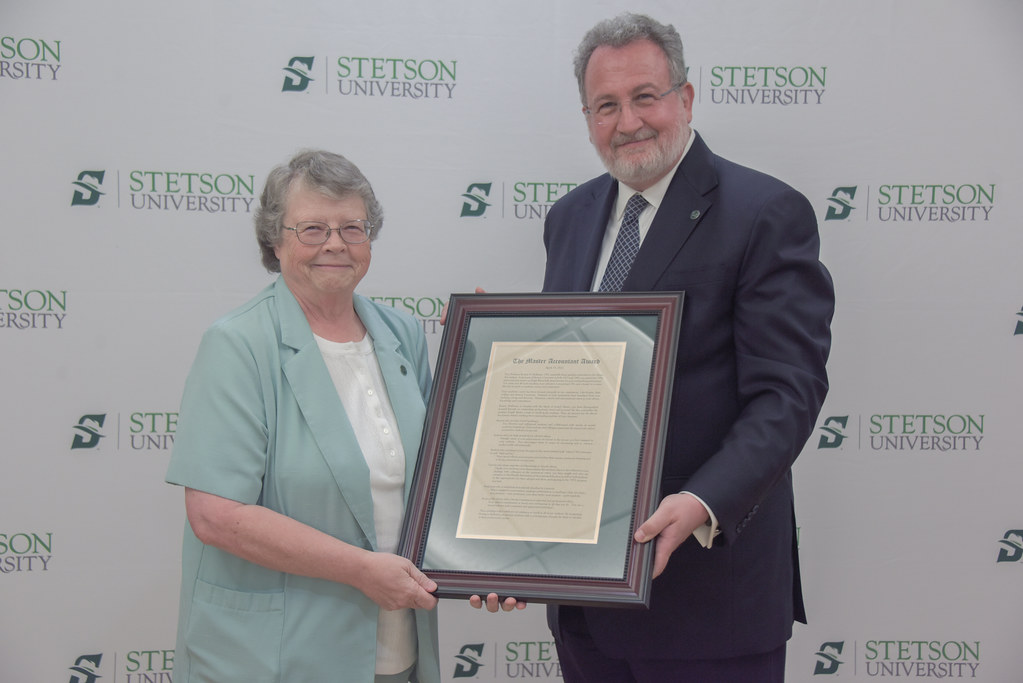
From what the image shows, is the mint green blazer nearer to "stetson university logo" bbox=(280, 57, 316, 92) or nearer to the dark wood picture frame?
the dark wood picture frame

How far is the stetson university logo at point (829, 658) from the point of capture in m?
3.16

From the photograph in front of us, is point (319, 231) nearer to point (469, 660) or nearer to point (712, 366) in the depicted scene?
point (712, 366)

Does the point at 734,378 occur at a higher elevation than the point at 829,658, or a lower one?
higher

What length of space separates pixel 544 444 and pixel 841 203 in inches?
75.6

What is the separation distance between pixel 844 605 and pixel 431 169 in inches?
91.3

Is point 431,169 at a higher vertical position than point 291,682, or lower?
higher

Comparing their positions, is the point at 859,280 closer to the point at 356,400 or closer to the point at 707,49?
the point at 707,49

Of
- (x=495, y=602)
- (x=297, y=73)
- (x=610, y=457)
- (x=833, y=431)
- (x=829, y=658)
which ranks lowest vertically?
(x=829, y=658)

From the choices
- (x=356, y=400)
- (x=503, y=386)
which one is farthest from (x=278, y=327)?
(x=503, y=386)

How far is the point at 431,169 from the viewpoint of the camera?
9.82ft

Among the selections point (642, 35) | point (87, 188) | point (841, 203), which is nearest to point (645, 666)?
point (642, 35)

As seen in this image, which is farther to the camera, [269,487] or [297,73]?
[297,73]

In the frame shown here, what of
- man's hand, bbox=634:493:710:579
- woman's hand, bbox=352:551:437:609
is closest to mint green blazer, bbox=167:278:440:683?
woman's hand, bbox=352:551:437:609

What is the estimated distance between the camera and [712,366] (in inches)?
72.2
